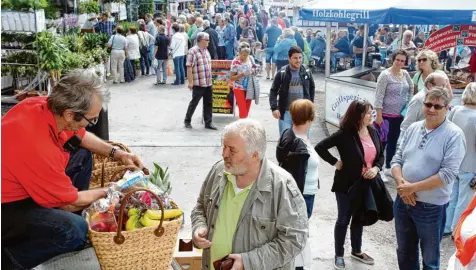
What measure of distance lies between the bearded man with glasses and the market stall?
4819mm

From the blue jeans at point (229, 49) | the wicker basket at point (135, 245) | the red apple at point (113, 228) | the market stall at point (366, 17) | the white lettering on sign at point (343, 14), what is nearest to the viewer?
the wicker basket at point (135, 245)

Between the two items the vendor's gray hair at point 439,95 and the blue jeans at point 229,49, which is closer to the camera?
the vendor's gray hair at point 439,95

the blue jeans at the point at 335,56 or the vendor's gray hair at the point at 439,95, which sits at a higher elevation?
the vendor's gray hair at the point at 439,95

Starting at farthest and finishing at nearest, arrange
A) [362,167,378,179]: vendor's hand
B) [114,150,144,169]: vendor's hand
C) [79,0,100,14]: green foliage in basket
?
1. [79,0,100,14]: green foliage in basket
2. [362,167,378,179]: vendor's hand
3. [114,150,144,169]: vendor's hand

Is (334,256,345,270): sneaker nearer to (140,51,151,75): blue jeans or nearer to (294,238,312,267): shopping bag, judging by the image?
(294,238,312,267): shopping bag

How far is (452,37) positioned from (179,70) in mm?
7555

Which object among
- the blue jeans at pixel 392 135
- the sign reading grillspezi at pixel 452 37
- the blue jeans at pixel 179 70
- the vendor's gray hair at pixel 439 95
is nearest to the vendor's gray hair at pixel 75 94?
the vendor's gray hair at pixel 439 95

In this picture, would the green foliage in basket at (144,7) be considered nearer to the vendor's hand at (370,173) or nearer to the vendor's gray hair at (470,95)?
the vendor's gray hair at (470,95)

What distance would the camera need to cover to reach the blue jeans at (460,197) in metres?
5.94

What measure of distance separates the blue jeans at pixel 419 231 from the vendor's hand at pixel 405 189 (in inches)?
5.7

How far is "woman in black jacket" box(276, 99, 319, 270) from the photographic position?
479 cm

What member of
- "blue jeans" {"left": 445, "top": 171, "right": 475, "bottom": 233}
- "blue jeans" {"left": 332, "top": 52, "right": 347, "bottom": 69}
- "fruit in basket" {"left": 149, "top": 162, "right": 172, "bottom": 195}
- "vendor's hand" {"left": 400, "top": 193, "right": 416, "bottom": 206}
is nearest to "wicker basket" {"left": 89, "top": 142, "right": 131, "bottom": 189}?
"fruit in basket" {"left": 149, "top": 162, "right": 172, "bottom": 195}

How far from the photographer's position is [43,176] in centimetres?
316

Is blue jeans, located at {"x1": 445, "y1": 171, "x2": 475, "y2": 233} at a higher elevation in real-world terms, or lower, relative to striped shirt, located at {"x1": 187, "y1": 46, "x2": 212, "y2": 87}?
lower
